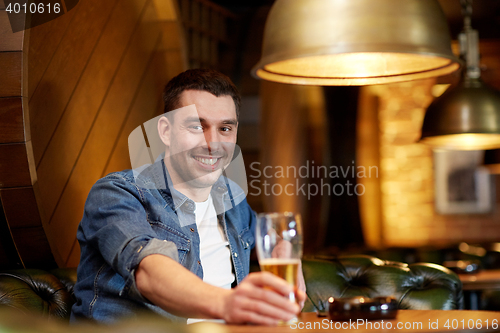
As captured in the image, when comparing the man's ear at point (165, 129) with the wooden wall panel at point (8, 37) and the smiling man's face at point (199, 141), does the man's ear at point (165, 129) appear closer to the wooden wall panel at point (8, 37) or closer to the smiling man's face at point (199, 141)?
the smiling man's face at point (199, 141)

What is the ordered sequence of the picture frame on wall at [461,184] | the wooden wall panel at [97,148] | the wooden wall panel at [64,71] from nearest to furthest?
1. the wooden wall panel at [64,71]
2. the wooden wall panel at [97,148]
3. the picture frame on wall at [461,184]

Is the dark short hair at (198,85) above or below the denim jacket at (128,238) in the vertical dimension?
above

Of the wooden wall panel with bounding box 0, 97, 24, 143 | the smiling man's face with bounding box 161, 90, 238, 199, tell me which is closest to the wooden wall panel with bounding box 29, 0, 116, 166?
the wooden wall panel with bounding box 0, 97, 24, 143

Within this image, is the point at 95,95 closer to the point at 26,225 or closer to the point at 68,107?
the point at 68,107

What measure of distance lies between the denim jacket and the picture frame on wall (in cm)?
416

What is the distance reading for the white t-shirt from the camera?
1.49 meters

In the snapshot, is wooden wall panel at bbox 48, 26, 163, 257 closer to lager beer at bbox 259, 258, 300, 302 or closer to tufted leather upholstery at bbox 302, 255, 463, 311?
tufted leather upholstery at bbox 302, 255, 463, 311

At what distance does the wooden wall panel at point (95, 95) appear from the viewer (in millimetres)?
1732

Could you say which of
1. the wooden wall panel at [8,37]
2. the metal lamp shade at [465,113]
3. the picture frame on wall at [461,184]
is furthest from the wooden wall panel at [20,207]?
the picture frame on wall at [461,184]

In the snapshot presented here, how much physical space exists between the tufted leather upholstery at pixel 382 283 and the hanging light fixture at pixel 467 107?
66 cm

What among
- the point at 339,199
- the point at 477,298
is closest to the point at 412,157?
the point at 339,199

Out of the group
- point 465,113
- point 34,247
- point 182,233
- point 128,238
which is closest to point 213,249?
point 182,233

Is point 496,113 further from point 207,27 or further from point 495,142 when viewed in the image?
point 207,27

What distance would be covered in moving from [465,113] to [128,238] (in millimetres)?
1620
